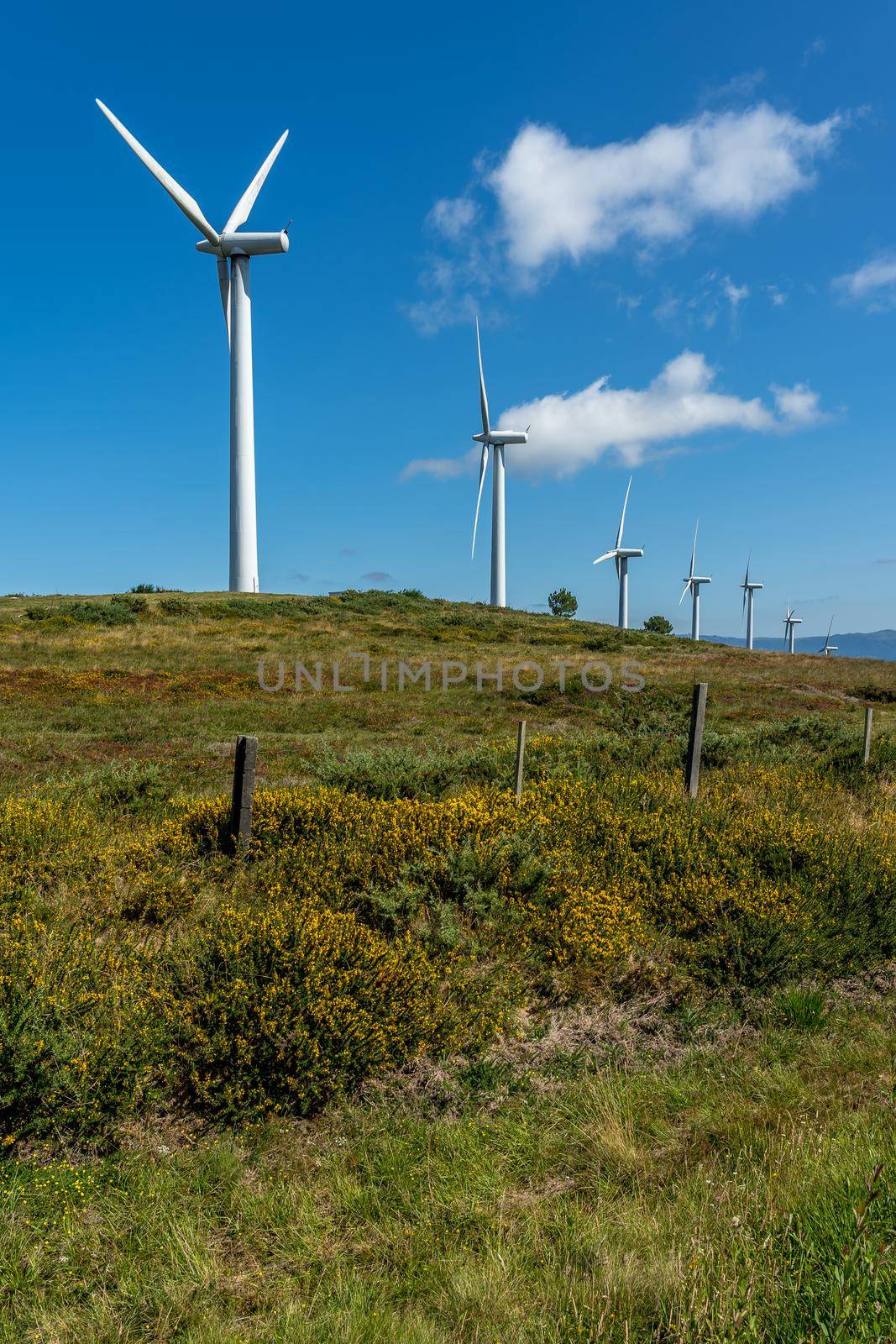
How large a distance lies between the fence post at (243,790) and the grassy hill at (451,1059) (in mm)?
378

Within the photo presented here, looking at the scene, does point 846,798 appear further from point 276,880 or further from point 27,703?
point 27,703

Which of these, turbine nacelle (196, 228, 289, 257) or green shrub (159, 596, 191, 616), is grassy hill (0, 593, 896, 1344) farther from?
turbine nacelle (196, 228, 289, 257)

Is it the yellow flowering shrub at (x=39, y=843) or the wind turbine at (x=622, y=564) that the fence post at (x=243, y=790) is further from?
the wind turbine at (x=622, y=564)

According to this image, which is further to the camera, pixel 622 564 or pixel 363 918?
pixel 622 564

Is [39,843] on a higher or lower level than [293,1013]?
higher

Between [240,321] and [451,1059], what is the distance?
203ft

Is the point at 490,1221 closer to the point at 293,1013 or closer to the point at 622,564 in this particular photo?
the point at 293,1013

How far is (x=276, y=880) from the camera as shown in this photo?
26.4 ft

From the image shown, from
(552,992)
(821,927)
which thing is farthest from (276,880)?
(821,927)

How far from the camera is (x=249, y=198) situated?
5562 centimetres

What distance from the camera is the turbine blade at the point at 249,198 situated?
5384 centimetres

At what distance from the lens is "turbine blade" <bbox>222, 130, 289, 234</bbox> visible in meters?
53.8

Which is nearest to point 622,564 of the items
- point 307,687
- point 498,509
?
point 498,509

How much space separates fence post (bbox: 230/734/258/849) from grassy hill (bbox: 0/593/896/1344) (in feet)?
1.24
